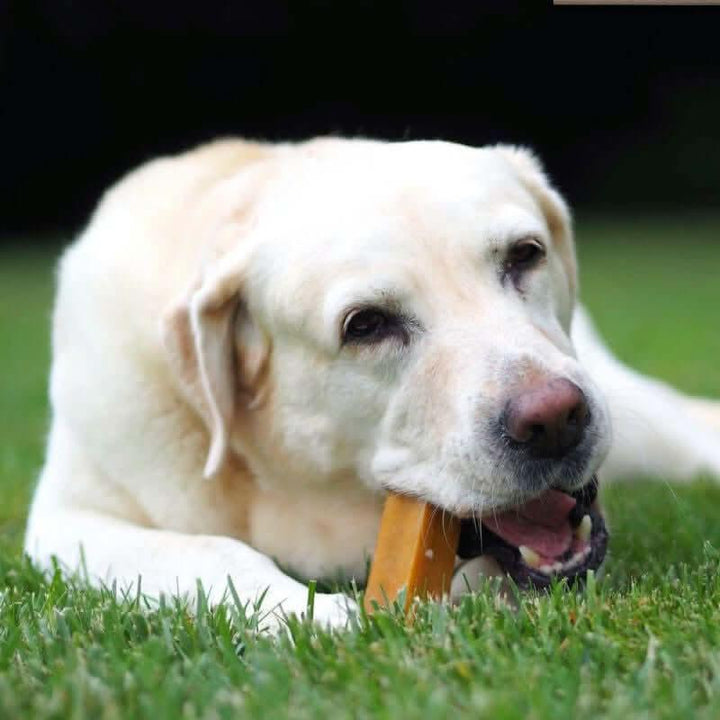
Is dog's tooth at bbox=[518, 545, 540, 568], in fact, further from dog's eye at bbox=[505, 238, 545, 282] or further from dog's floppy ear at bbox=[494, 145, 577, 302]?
dog's floppy ear at bbox=[494, 145, 577, 302]

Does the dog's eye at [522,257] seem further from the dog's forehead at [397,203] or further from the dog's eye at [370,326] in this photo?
the dog's eye at [370,326]

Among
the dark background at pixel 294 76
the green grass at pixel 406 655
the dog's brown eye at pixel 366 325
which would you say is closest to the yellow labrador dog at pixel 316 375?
the dog's brown eye at pixel 366 325

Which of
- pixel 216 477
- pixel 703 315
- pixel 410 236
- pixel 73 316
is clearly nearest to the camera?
pixel 410 236

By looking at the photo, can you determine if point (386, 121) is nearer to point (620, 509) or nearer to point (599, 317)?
point (599, 317)

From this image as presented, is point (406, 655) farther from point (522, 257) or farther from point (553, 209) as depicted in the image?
point (553, 209)

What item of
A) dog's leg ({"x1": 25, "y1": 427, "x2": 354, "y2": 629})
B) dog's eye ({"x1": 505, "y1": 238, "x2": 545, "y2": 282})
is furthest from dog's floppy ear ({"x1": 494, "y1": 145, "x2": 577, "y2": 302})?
dog's leg ({"x1": 25, "y1": 427, "x2": 354, "y2": 629})

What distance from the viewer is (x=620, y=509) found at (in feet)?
13.0

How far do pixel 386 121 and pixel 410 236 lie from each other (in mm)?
14558

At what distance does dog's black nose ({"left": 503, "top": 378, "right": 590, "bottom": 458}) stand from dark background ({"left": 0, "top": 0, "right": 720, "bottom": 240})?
14.4 m

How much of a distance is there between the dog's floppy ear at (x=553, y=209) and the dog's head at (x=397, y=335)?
0.8 inches

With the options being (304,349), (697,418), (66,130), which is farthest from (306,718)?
(66,130)

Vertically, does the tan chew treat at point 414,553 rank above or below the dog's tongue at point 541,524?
below

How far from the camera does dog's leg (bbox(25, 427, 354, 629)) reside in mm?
2895

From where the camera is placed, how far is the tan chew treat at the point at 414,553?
9.30ft
